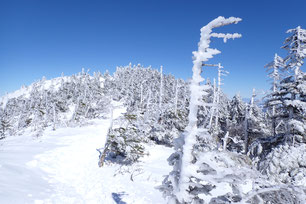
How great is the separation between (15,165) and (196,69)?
1190cm

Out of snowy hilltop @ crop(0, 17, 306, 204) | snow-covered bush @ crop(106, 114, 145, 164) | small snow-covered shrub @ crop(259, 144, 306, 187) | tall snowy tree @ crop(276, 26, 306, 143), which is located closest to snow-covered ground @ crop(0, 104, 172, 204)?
snowy hilltop @ crop(0, 17, 306, 204)

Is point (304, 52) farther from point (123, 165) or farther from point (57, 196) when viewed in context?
point (57, 196)

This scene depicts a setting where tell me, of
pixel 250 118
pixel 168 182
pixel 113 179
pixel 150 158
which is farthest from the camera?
pixel 250 118

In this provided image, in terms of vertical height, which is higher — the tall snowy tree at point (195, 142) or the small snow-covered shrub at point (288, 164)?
the tall snowy tree at point (195, 142)

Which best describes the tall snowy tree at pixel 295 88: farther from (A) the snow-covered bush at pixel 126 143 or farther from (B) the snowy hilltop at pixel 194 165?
(A) the snow-covered bush at pixel 126 143

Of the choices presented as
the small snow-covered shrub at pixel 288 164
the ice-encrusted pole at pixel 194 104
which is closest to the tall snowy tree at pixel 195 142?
the ice-encrusted pole at pixel 194 104

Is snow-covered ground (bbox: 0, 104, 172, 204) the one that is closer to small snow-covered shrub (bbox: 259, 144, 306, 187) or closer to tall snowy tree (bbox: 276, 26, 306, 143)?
small snow-covered shrub (bbox: 259, 144, 306, 187)

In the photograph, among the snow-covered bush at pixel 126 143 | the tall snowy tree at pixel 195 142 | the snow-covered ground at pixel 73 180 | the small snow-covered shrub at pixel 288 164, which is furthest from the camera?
the snow-covered bush at pixel 126 143

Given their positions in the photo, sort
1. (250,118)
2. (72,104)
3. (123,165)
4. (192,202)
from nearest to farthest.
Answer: (192,202) → (123,165) → (250,118) → (72,104)

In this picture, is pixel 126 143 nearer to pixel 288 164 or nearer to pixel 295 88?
pixel 288 164

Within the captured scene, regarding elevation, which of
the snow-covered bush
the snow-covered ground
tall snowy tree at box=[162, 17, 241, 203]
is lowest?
the snow-covered ground

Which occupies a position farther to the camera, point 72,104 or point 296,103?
point 72,104

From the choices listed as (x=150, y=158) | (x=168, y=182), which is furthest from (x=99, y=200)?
(x=150, y=158)

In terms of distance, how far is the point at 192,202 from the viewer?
344cm
